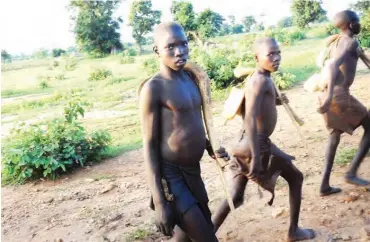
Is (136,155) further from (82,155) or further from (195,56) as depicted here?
(195,56)

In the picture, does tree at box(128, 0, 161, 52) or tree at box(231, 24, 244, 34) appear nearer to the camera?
tree at box(128, 0, 161, 52)

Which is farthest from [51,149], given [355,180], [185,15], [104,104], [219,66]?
[185,15]

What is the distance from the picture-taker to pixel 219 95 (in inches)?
370

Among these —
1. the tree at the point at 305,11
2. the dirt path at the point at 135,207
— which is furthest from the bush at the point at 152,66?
the tree at the point at 305,11

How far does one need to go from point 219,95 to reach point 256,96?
6.95 meters

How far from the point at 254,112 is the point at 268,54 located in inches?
14.9

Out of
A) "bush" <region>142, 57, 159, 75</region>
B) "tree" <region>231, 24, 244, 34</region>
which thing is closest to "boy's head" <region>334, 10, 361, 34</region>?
"bush" <region>142, 57, 159, 75</region>

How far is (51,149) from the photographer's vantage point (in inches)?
202

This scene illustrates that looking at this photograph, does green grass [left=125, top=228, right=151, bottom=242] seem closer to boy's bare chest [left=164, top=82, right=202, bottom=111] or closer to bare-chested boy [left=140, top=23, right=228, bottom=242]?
bare-chested boy [left=140, top=23, right=228, bottom=242]

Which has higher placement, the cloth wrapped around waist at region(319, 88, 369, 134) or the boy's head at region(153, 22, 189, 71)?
the boy's head at region(153, 22, 189, 71)

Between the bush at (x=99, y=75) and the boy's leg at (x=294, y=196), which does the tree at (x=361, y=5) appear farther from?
the boy's leg at (x=294, y=196)

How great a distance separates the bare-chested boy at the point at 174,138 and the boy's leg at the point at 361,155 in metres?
1.96

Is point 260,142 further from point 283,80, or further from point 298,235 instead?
point 283,80

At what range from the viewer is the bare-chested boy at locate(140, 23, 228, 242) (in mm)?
1931
